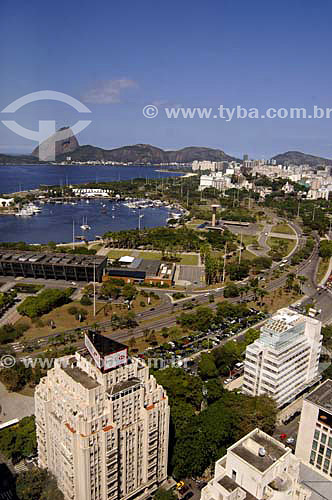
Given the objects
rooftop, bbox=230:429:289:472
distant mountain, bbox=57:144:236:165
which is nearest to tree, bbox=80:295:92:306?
rooftop, bbox=230:429:289:472

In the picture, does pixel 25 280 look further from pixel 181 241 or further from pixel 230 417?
pixel 230 417

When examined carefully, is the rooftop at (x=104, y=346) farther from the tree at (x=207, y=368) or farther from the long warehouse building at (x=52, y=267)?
the long warehouse building at (x=52, y=267)

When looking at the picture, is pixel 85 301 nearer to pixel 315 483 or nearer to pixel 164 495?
pixel 164 495

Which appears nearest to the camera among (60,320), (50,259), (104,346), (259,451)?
(259,451)

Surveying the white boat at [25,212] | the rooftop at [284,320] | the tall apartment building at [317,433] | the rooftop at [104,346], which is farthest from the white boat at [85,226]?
the tall apartment building at [317,433]

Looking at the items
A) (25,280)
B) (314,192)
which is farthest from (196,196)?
(25,280)

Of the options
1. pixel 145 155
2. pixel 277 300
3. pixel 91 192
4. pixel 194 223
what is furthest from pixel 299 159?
pixel 277 300
